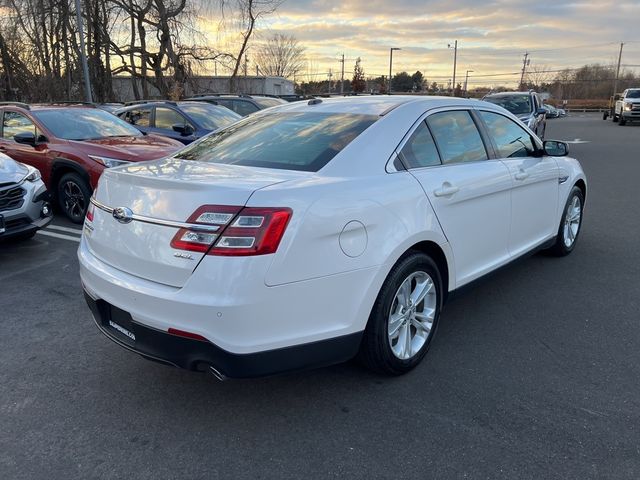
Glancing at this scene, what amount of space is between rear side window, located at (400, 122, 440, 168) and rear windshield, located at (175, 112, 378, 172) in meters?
0.28

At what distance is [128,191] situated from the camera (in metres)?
2.78

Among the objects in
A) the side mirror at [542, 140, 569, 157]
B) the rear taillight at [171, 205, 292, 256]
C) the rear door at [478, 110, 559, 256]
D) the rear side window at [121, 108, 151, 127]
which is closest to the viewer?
the rear taillight at [171, 205, 292, 256]

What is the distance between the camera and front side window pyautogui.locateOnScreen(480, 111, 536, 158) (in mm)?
4129

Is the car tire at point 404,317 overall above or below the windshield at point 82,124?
below

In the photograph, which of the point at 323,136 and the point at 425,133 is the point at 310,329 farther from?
the point at 425,133

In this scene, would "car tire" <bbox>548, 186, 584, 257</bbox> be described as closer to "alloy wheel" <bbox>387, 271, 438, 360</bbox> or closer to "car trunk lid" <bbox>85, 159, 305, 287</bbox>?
"alloy wheel" <bbox>387, 271, 438, 360</bbox>

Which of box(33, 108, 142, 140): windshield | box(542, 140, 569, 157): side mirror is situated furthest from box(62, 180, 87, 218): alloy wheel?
box(542, 140, 569, 157): side mirror

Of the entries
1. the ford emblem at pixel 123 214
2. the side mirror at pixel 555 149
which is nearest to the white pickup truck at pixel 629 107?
the side mirror at pixel 555 149

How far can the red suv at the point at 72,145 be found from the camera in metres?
6.72

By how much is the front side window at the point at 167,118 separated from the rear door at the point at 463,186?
7.10 meters

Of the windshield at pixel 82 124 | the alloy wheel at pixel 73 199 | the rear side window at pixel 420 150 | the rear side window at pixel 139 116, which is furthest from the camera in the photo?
the rear side window at pixel 139 116

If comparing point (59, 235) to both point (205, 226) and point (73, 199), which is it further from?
point (205, 226)

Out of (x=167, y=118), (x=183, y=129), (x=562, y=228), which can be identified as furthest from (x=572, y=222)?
(x=167, y=118)

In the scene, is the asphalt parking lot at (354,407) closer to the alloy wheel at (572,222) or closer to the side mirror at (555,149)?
the alloy wheel at (572,222)
